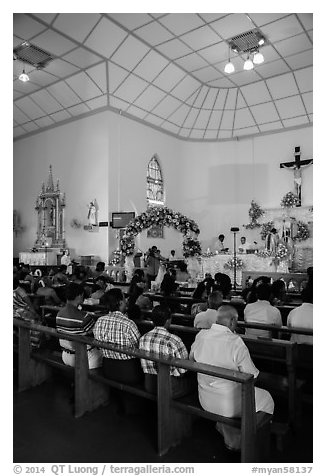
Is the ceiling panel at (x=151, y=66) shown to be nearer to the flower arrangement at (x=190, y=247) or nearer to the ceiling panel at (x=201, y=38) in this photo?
the ceiling panel at (x=201, y=38)

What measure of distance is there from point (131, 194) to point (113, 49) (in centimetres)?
497

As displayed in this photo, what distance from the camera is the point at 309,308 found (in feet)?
13.5

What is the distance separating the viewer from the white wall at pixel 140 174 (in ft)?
43.9

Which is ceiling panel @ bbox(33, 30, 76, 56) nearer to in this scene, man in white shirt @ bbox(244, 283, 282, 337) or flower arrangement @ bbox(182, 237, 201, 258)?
flower arrangement @ bbox(182, 237, 201, 258)

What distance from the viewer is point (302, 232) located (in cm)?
1355

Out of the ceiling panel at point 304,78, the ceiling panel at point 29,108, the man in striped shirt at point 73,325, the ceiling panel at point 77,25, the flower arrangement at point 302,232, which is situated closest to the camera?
the man in striped shirt at point 73,325

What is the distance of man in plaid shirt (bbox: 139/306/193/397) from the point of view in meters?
3.13

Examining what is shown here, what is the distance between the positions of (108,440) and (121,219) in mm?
9362

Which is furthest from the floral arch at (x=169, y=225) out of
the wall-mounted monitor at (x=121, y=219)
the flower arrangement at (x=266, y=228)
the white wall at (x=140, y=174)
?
the flower arrangement at (x=266, y=228)

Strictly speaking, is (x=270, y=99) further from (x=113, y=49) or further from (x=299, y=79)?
(x=113, y=49)

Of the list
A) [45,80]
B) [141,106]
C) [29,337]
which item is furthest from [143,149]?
[29,337]

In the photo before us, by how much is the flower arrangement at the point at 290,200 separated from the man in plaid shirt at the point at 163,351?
11.8 metres

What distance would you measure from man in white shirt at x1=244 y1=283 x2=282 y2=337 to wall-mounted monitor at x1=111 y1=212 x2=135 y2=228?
7733mm
